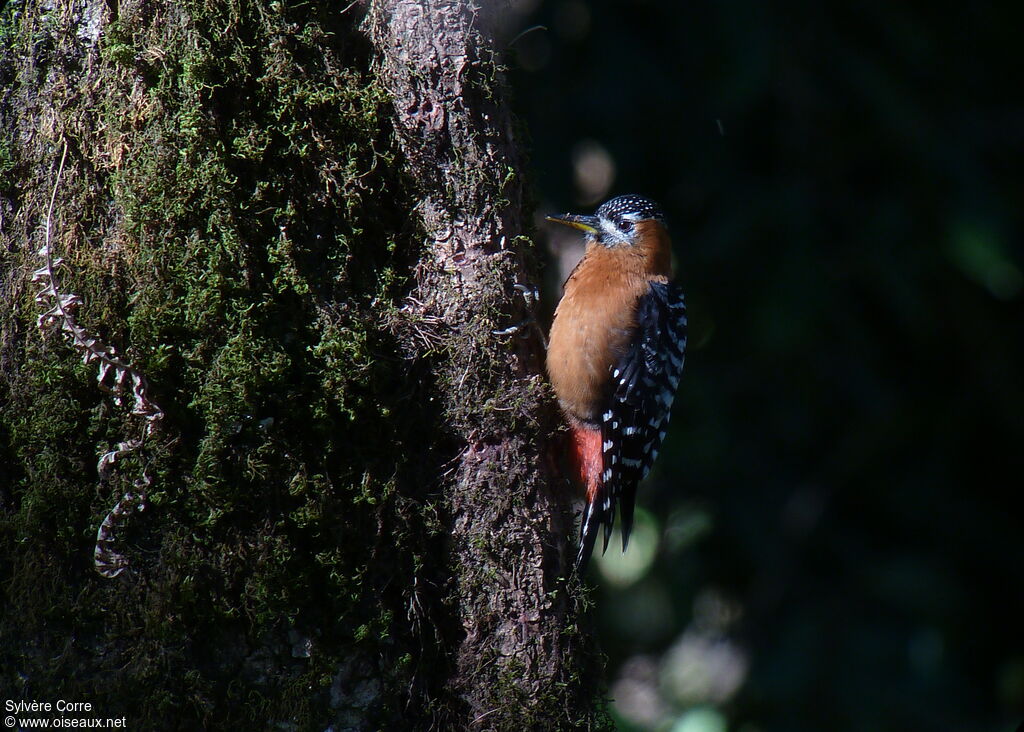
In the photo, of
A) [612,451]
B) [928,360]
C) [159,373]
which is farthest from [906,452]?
[159,373]

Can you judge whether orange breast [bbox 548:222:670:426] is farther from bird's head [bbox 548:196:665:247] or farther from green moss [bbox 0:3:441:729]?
green moss [bbox 0:3:441:729]

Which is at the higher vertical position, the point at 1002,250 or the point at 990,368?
the point at 1002,250

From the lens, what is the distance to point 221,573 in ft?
7.55

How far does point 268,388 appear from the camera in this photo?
2375mm

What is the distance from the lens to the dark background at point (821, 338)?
4.54 metres

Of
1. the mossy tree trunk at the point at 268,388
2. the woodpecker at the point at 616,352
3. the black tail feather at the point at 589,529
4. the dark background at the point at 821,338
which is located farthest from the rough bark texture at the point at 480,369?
the dark background at the point at 821,338

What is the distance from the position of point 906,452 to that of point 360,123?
12.4 feet

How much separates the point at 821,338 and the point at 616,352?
5.44 ft

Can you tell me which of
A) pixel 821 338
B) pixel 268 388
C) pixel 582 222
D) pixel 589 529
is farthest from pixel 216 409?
pixel 821 338

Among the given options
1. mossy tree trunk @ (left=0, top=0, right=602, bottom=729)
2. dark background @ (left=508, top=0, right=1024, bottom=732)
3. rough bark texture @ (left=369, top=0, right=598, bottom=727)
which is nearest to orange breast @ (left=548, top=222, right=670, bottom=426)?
rough bark texture @ (left=369, top=0, right=598, bottom=727)

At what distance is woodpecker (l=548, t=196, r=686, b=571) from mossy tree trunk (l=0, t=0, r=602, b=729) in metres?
0.55

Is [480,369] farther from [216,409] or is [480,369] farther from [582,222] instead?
[582,222]

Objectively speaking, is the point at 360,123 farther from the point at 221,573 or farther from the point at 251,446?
the point at 221,573

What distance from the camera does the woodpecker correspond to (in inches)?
131
